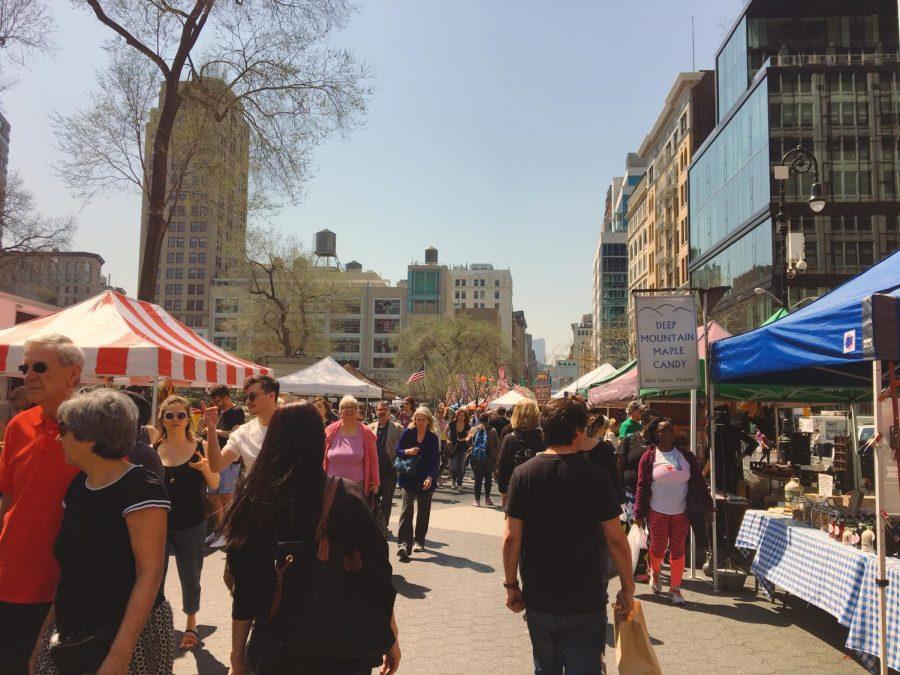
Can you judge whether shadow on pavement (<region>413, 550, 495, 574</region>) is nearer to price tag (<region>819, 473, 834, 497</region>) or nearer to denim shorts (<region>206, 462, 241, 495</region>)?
denim shorts (<region>206, 462, 241, 495</region>)

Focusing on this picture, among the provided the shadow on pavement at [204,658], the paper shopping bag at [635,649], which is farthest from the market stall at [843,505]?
the shadow on pavement at [204,658]

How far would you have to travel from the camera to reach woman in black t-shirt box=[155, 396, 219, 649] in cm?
532

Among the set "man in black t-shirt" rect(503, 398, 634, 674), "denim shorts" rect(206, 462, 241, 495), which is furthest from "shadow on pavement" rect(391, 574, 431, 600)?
"man in black t-shirt" rect(503, 398, 634, 674)

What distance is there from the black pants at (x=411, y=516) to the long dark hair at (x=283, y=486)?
648 centimetres

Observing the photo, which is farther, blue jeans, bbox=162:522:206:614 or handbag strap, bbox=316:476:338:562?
blue jeans, bbox=162:522:206:614

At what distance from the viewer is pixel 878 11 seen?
4884cm

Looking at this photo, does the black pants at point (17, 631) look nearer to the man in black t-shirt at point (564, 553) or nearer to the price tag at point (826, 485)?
the man in black t-shirt at point (564, 553)

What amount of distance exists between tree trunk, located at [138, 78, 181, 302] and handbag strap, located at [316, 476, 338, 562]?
12244 mm

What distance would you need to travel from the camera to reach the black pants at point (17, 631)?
286 centimetres

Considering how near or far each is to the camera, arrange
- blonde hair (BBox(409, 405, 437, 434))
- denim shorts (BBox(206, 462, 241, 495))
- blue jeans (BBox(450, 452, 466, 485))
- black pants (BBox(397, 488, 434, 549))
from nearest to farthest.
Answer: black pants (BBox(397, 488, 434, 549)) → denim shorts (BBox(206, 462, 241, 495)) → blonde hair (BBox(409, 405, 437, 434)) → blue jeans (BBox(450, 452, 466, 485))

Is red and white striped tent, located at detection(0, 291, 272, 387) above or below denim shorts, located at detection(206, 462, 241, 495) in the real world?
above

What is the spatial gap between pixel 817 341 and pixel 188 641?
18.3 ft

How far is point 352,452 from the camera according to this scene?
23.5ft

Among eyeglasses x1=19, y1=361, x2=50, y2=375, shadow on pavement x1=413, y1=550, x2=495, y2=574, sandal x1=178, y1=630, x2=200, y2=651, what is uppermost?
eyeglasses x1=19, y1=361, x2=50, y2=375
